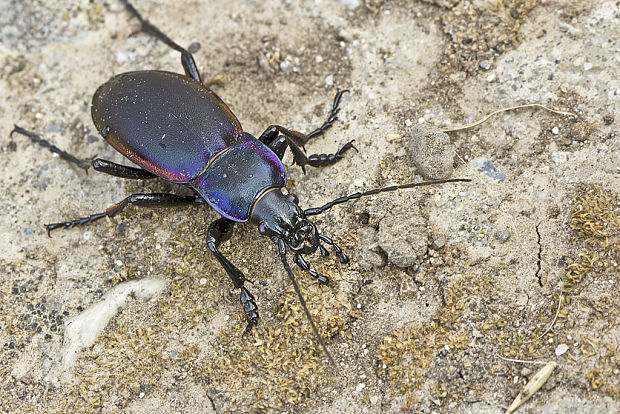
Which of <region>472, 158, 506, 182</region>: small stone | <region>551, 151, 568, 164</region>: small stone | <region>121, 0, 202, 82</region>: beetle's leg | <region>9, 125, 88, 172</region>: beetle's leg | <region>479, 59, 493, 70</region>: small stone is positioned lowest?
<region>9, 125, 88, 172</region>: beetle's leg

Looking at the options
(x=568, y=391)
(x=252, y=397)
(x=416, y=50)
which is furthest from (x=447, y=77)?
(x=252, y=397)

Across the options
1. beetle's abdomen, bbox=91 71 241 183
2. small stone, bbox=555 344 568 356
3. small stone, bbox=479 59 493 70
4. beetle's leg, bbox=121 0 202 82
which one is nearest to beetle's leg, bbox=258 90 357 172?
beetle's abdomen, bbox=91 71 241 183

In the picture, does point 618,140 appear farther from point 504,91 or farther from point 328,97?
point 328,97

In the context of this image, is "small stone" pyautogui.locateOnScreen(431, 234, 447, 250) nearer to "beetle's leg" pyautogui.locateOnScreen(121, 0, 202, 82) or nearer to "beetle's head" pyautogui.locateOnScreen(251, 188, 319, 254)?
"beetle's head" pyautogui.locateOnScreen(251, 188, 319, 254)

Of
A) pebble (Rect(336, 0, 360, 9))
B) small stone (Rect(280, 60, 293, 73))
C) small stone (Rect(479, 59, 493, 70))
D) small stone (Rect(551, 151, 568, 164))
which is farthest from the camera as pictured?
pebble (Rect(336, 0, 360, 9))

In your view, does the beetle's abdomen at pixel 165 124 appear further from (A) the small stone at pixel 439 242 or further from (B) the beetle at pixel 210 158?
(A) the small stone at pixel 439 242

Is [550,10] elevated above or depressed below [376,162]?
above
